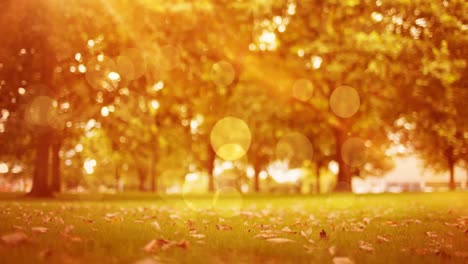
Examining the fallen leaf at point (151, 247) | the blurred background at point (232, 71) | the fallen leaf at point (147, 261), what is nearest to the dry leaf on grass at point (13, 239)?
the fallen leaf at point (151, 247)

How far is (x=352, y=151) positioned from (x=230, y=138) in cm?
1153

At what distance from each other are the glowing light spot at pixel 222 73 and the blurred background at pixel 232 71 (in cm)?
8

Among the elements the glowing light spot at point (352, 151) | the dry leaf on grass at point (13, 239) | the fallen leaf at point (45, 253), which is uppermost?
the glowing light spot at point (352, 151)

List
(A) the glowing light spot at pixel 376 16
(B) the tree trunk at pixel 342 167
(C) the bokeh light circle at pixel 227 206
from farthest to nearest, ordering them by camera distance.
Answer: (B) the tree trunk at pixel 342 167, (C) the bokeh light circle at pixel 227 206, (A) the glowing light spot at pixel 376 16

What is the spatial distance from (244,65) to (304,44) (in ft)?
11.8

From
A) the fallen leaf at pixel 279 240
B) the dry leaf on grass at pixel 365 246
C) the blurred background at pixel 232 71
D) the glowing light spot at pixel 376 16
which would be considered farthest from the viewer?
the blurred background at pixel 232 71

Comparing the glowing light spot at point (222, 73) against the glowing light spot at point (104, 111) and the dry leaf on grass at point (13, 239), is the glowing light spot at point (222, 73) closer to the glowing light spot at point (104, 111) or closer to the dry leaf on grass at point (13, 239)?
the glowing light spot at point (104, 111)

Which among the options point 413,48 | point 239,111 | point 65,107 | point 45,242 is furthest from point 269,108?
point 45,242

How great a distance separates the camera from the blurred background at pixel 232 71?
10133 mm

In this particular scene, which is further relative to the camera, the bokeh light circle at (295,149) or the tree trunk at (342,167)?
the bokeh light circle at (295,149)

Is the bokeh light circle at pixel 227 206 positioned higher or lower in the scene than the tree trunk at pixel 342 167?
lower

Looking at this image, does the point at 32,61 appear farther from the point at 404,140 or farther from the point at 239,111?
the point at 404,140

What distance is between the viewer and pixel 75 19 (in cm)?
1612

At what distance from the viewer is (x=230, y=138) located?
132 ft
